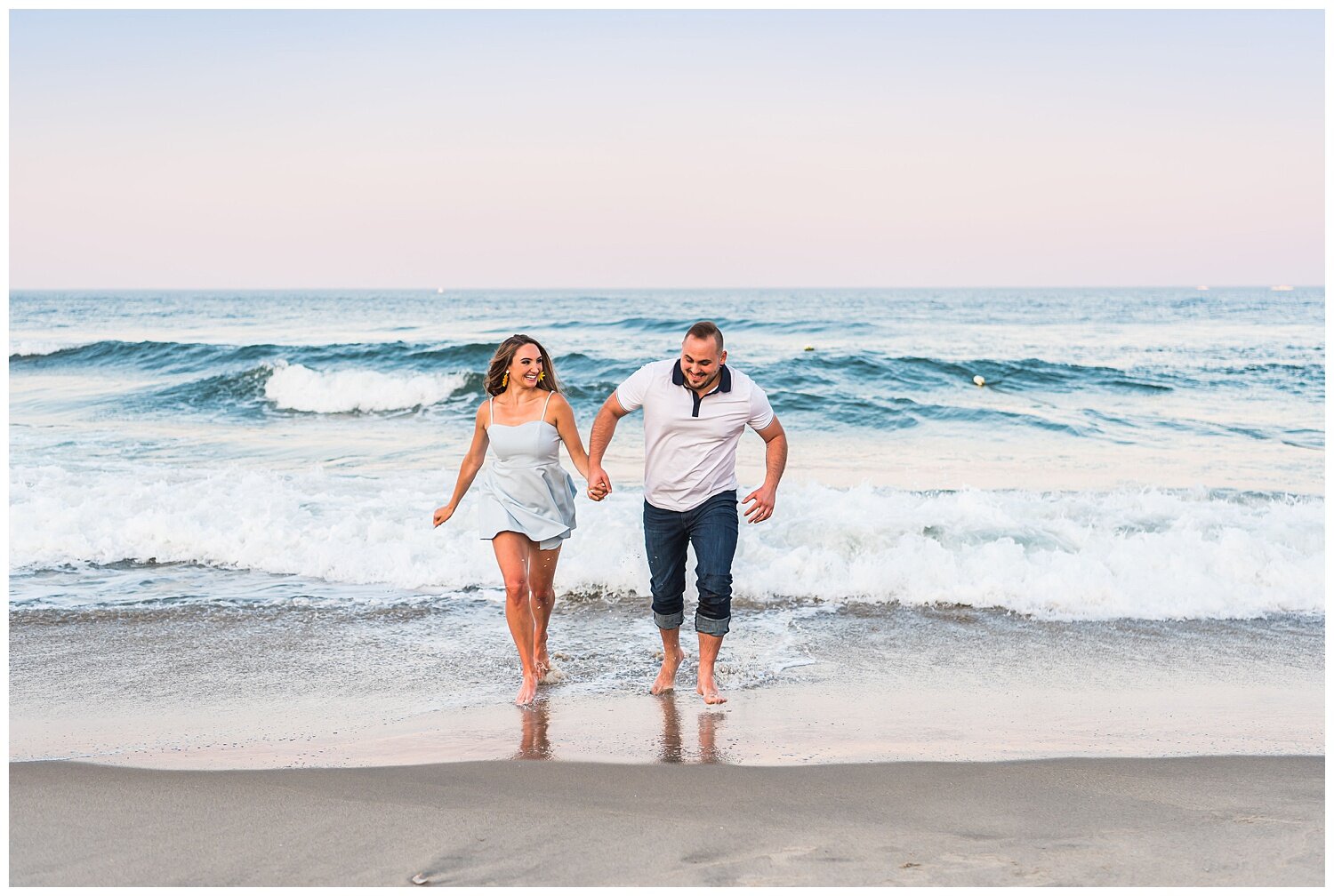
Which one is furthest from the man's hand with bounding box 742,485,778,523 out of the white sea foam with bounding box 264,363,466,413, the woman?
the white sea foam with bounding box 264,363,466,413

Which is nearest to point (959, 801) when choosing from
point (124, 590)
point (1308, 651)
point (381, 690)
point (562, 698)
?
point (562, 698)

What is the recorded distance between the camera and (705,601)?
199 inches

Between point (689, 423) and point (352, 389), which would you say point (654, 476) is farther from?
point (352, 389)

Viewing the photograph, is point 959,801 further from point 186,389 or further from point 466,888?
point 186,389

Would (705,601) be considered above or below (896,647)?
above

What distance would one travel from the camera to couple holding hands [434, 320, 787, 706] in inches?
196

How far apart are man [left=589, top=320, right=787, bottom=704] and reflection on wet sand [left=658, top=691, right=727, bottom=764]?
0.54 ft

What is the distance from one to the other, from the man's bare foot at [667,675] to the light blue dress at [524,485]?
0.78 metres

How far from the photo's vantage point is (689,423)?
16.3ft

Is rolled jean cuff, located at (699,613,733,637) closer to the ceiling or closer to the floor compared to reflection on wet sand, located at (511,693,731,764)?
closer to the ceiling

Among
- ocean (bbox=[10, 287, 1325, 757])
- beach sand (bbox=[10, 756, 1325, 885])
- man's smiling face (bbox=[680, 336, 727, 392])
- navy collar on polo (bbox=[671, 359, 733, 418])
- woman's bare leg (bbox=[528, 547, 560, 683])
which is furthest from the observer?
ocean (bbox=[10, 287, 1325, 757])

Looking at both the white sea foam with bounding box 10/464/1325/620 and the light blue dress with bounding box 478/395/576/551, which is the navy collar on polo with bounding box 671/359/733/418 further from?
the white sea foam with bounding box 10/464/1325/620

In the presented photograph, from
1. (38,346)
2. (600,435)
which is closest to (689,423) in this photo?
(600,435)

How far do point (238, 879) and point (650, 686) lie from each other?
2.40 metres
